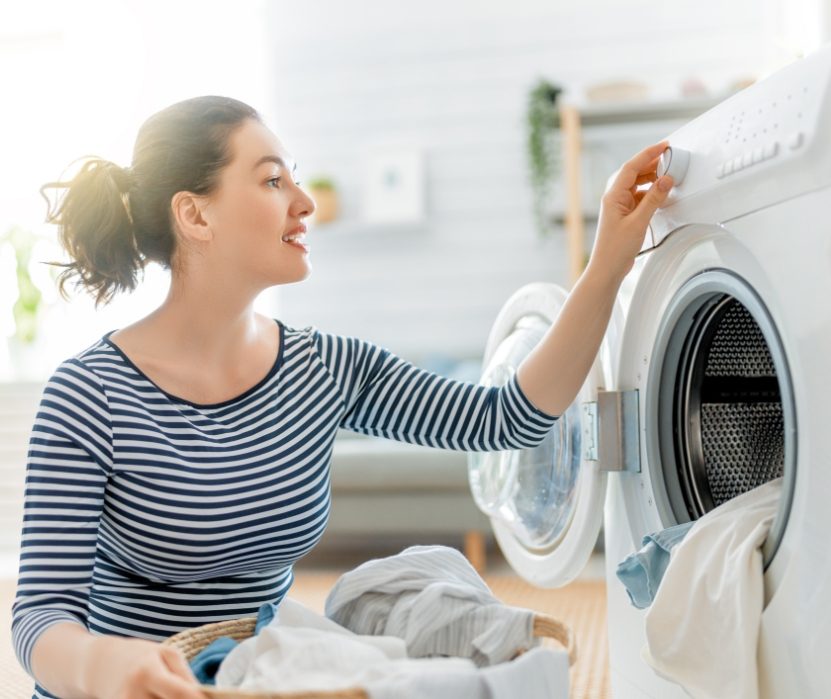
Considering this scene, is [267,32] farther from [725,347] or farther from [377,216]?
[725,347]

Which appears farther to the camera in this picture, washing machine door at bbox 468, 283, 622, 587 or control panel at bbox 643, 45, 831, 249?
washing machine door at bbox 468, 283, 622, 587

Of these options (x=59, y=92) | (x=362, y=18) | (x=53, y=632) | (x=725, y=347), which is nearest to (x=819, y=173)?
(x=725, y=347)

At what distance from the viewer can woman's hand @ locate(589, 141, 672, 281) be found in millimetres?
1081

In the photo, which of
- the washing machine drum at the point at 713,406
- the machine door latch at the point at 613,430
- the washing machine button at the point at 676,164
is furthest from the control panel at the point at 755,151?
the machine door latch at the point at 613,430

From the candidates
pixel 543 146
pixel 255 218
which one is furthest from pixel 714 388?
pixel 543 146

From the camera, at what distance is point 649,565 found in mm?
1039

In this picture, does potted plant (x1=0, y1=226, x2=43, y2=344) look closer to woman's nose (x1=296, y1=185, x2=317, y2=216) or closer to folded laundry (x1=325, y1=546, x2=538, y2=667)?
woman's nose (x1=296, y1=185, x2=317, y2=216)

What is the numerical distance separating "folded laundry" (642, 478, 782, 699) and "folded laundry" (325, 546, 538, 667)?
157 mm

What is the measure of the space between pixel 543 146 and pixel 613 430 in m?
2.56

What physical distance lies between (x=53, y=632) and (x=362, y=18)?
3.45 meters

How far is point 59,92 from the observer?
4230mm

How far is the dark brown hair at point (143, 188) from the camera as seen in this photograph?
120 cm

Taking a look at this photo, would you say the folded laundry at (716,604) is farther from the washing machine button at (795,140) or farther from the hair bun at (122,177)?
the hair bun at (122,177)

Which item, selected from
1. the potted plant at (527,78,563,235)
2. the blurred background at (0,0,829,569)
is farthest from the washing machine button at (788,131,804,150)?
the potted plant at (527,78,563,235)
